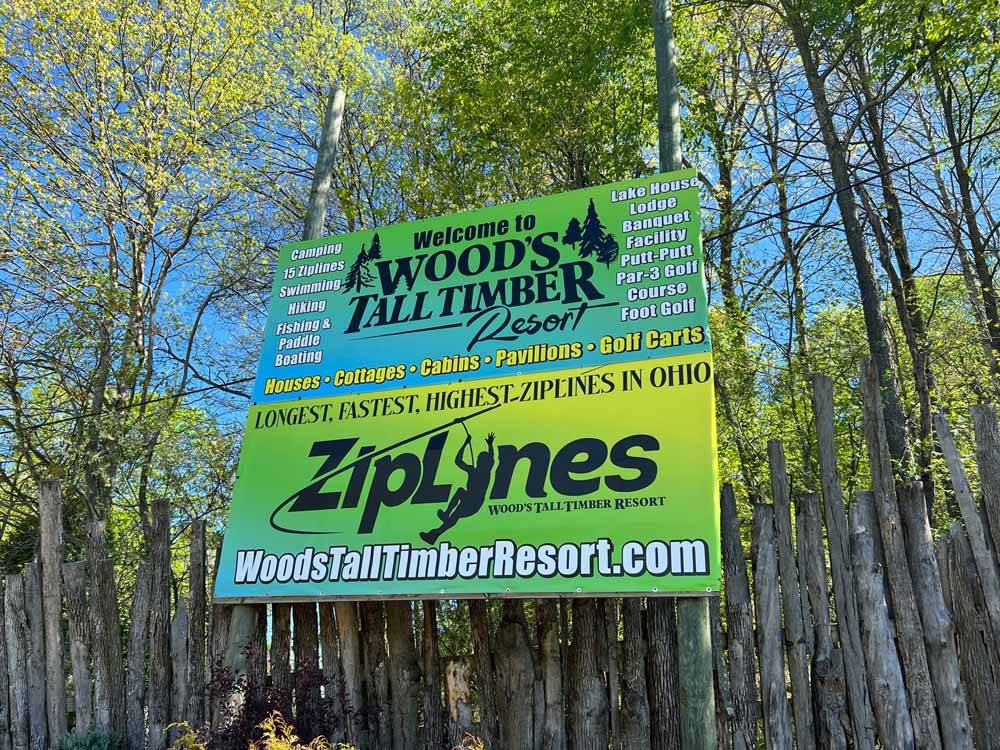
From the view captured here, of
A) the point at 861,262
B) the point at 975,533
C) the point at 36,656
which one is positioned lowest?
the point at 36,656

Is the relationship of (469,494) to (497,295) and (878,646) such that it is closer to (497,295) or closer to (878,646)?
(497,295)

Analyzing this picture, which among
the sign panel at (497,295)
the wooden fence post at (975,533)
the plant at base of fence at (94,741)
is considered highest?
the sign panel at (497,295)

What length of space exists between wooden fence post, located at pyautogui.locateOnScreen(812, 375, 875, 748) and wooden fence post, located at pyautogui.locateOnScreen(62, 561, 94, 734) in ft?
16.0

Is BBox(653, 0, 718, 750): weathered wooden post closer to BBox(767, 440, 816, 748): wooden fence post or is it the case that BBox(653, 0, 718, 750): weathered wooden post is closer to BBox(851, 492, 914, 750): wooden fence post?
BBox(767, 440, 816, 748): wooden fence post

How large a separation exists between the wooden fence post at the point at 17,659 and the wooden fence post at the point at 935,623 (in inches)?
232

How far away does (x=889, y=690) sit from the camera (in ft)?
12.6

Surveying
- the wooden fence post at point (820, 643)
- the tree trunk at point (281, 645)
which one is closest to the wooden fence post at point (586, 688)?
the wooden fence post at point (820, 643)

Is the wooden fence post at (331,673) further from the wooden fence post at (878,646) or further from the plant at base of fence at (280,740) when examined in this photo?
the wooden fence post at (878,646)

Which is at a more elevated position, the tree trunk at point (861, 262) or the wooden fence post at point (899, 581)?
the tree trunk at point (861, 262)

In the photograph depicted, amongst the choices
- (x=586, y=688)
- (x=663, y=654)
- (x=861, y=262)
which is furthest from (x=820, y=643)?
(x=861, y=262)

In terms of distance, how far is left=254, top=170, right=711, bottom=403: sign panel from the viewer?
4578 mm

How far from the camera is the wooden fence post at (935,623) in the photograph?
377cm

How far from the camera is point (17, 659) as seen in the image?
5.50m

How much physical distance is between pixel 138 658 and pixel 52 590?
91 centimetres
